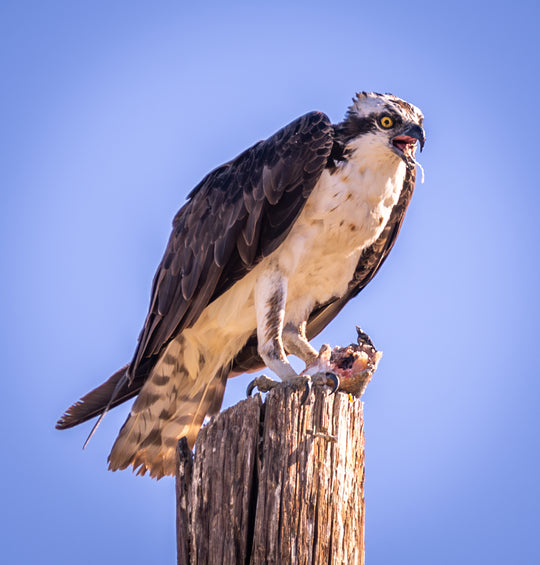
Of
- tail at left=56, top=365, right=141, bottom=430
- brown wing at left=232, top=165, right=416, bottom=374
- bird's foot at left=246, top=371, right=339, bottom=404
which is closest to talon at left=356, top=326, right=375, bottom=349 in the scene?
bird's foot at left=246, top=371, right=339, bottom=404

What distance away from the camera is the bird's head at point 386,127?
556 centimetres

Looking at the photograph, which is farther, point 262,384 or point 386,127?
point 386,127

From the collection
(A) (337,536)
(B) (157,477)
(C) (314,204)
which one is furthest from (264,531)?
(C) (314,204)

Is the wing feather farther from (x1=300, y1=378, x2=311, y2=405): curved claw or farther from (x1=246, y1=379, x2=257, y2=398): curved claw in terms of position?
(x1=300, y1=378, x2=311, y2=405): curved claw

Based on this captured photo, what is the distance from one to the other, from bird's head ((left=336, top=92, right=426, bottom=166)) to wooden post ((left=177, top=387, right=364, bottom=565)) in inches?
84.9

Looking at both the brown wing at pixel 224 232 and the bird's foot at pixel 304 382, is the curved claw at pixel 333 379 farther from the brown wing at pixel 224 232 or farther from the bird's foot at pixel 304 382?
the brown wing at pixel 224 232

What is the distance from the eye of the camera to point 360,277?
245 inches

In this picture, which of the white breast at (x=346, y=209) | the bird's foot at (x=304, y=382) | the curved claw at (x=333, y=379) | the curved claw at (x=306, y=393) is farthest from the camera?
the white breast at (x=346, y=209)

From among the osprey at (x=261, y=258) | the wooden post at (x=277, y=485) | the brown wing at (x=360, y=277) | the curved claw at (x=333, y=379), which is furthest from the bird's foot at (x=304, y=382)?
the brown wing at (x=360, y=277)

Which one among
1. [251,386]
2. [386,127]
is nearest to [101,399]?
[251,386]

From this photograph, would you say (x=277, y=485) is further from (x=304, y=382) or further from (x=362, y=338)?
(x=362, y=338)

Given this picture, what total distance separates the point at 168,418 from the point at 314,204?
1925 millimetres

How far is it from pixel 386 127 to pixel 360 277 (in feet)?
4.05

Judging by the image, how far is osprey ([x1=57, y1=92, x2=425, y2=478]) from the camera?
216 inches
